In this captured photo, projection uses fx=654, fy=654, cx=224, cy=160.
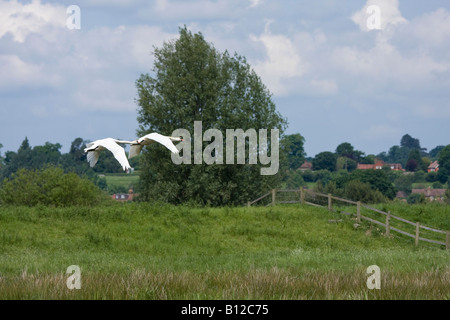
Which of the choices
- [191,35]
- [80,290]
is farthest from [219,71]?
[80,290]

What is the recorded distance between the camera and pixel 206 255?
75.2 feet

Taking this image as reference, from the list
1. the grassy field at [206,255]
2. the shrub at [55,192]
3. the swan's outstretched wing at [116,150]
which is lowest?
the grassy field at [206,255]

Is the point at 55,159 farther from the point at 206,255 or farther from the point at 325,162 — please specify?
the point at 206,255

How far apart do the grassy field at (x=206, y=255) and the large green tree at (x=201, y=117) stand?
1029cm

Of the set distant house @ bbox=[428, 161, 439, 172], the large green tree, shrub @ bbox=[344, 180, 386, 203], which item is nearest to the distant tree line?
shrub @ bbox=[344, 180, 386, 203]

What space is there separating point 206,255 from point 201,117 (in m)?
22.0

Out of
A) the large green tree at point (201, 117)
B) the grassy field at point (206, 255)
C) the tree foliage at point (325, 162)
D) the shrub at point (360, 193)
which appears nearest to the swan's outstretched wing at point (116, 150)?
the grassy field at point (206, 255)

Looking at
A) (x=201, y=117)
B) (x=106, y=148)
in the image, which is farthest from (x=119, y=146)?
(x=201, y=117)

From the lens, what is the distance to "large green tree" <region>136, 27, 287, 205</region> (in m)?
43.6

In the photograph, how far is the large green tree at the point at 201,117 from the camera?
143 feet

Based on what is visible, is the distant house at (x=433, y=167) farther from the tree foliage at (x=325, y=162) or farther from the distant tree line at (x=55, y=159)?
the distant tree line at (x=55, y=159)

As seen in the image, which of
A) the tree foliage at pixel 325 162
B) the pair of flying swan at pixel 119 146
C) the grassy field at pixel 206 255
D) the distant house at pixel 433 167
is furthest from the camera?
the tree foliage at pixel 325 162
